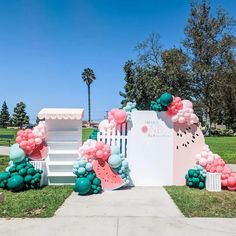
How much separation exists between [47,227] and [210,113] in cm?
4085

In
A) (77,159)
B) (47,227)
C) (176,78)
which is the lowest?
(47,227)

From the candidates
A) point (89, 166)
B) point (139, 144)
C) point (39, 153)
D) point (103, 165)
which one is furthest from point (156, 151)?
point (39, 153)

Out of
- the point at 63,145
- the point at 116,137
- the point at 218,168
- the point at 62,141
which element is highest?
the point at 116,137

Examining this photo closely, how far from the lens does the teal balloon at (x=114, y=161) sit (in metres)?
9.34

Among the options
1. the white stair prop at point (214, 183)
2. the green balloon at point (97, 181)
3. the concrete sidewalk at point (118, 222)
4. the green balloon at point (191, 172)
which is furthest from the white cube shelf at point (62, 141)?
the white stair prop at point (214, 183)

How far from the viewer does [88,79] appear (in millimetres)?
96812

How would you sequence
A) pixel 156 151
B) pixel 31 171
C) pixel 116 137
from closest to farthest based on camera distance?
pixel 31 171
pixel 116 137
pixel 156 151

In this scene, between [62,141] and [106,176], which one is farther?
[62,141]

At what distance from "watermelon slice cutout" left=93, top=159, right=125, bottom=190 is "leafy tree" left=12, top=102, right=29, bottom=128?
8340 cm

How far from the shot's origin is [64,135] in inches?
409

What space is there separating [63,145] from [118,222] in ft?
14.4

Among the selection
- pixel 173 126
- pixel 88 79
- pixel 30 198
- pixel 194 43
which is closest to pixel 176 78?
pixel 194 43

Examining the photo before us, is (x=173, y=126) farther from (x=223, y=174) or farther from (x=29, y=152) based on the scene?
(x=29, y=152)

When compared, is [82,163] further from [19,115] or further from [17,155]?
[19,115]
